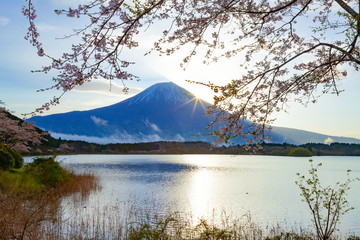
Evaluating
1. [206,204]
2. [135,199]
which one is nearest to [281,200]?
[206,204]

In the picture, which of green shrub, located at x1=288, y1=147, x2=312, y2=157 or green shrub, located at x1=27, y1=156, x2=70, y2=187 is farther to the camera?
green shrub, located at x1=288, y1=147, x2=312, y2=157

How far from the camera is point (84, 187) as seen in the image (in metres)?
24.2

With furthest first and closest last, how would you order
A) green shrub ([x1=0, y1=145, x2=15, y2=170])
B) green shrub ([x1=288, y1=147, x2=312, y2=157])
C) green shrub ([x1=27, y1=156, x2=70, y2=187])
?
green shrub ([x1=288, y1=147, x2=312, y2=157]) < green shrub ([x1=27, y1=156, x2=70, y2=187]) < green shrub ([x1=0, y1=145, x2=15, y2=170])

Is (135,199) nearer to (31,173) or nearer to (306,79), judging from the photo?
(31,173)

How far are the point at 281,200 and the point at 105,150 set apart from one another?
126 m

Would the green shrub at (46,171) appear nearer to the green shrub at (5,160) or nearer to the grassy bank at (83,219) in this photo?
the grassy bank at (83,219)

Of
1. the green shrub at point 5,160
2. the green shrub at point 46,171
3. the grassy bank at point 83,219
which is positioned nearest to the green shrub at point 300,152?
the grassy bank at point 83,219

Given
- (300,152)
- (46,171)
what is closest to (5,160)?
(46,171)

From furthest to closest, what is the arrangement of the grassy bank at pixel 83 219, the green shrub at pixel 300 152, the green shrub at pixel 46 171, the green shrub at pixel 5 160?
the green shrub at pixel 300 152
the green shrub at pixel 46 171
the green shrub at pixel 5 160
the grassy bank at pixel 83 219

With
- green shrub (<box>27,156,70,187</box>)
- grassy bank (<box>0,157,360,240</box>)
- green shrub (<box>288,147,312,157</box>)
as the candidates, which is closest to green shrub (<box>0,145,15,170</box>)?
grassy bank (<box>0,157,360,240</box>)

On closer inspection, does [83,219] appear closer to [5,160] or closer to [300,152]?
[5,160]

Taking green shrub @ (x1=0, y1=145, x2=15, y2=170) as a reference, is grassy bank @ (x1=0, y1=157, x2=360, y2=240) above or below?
below

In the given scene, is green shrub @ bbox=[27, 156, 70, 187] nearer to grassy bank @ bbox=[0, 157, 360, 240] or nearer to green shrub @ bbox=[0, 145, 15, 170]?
grassy bank @ bbox=[0, 157, 360, 240]

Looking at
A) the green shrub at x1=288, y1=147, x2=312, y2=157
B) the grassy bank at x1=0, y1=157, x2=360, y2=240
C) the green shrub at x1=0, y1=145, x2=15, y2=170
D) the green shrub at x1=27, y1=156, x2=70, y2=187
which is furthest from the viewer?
the green shrub at x1=288, y1=147, x2=312, y2=157
